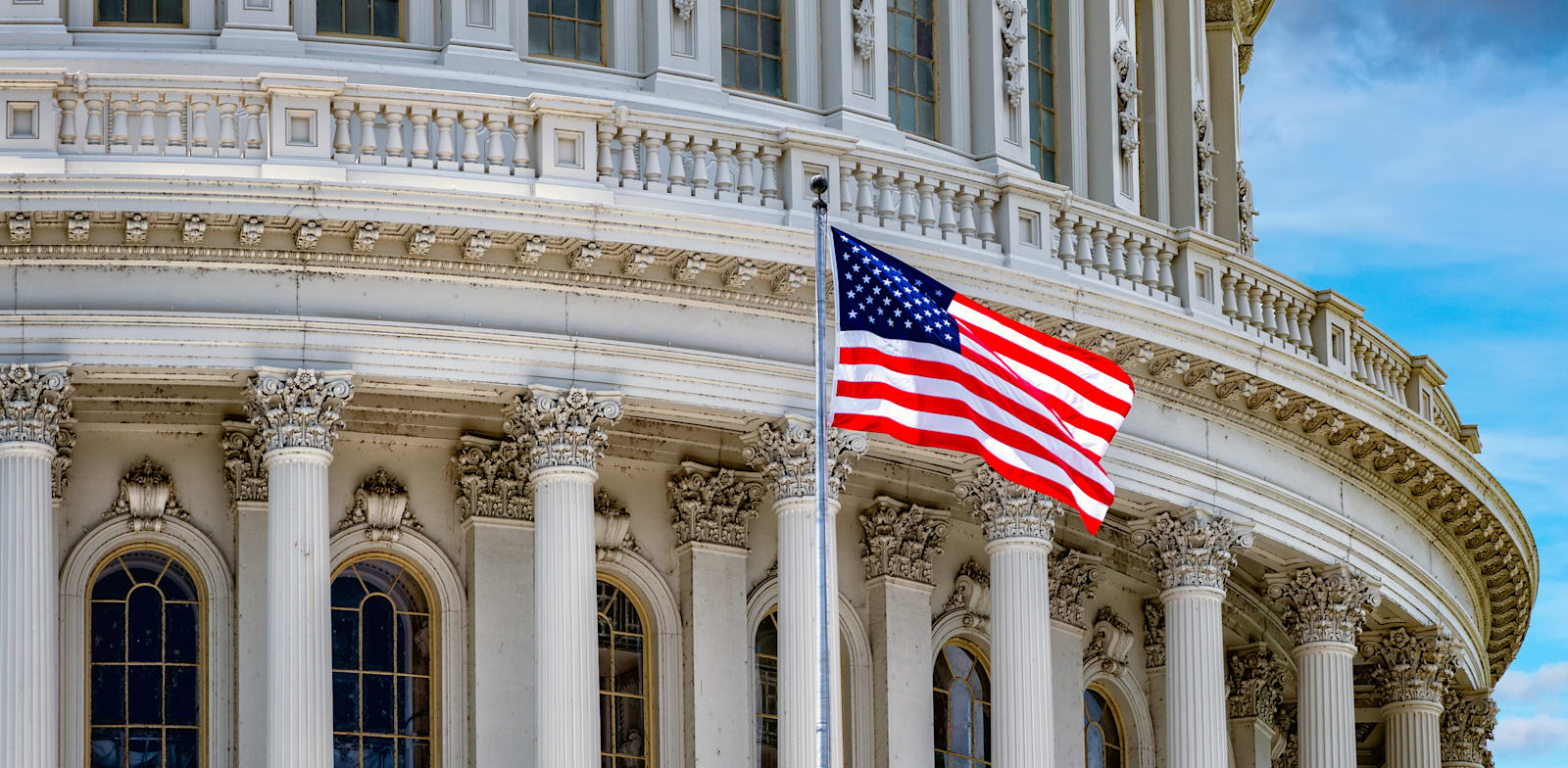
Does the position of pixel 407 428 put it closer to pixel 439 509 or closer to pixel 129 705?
pixel 439 509

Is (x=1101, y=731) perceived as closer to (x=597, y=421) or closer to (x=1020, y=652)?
(x=1020, y=652)

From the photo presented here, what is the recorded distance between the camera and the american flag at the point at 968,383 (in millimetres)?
41562

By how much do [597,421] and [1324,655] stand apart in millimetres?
11839

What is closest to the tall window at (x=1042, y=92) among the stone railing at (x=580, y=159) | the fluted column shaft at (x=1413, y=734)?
the stone railing at (x=580, y=159)

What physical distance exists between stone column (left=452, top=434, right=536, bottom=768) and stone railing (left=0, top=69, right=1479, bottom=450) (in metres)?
3.66

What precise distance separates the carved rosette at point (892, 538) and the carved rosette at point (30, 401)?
38.0ft

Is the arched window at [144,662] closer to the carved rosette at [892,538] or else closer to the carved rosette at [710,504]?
the carved rosette at [710,504]

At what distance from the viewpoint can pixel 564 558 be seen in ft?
147

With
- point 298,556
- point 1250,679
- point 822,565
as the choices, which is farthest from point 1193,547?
point 298,556

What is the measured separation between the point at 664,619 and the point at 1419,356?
12552 mm

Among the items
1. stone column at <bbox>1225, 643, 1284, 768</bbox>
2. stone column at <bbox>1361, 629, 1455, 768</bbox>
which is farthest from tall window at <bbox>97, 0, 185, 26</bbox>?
stone column at <bbox>1361, 629, 1455, 768</bbox>

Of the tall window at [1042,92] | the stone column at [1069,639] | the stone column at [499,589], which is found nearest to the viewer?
the stone column at [499,589]

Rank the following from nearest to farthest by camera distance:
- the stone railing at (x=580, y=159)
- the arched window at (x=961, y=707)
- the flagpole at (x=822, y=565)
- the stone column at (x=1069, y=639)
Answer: the flagpole at (x=822, y=565) < the stone railing at (x=580, y=159) < the arched window at (x=961, y=707) < the stone column at (x=1069, y=639)

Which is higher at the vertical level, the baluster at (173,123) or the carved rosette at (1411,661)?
the baluster at (173,123)
